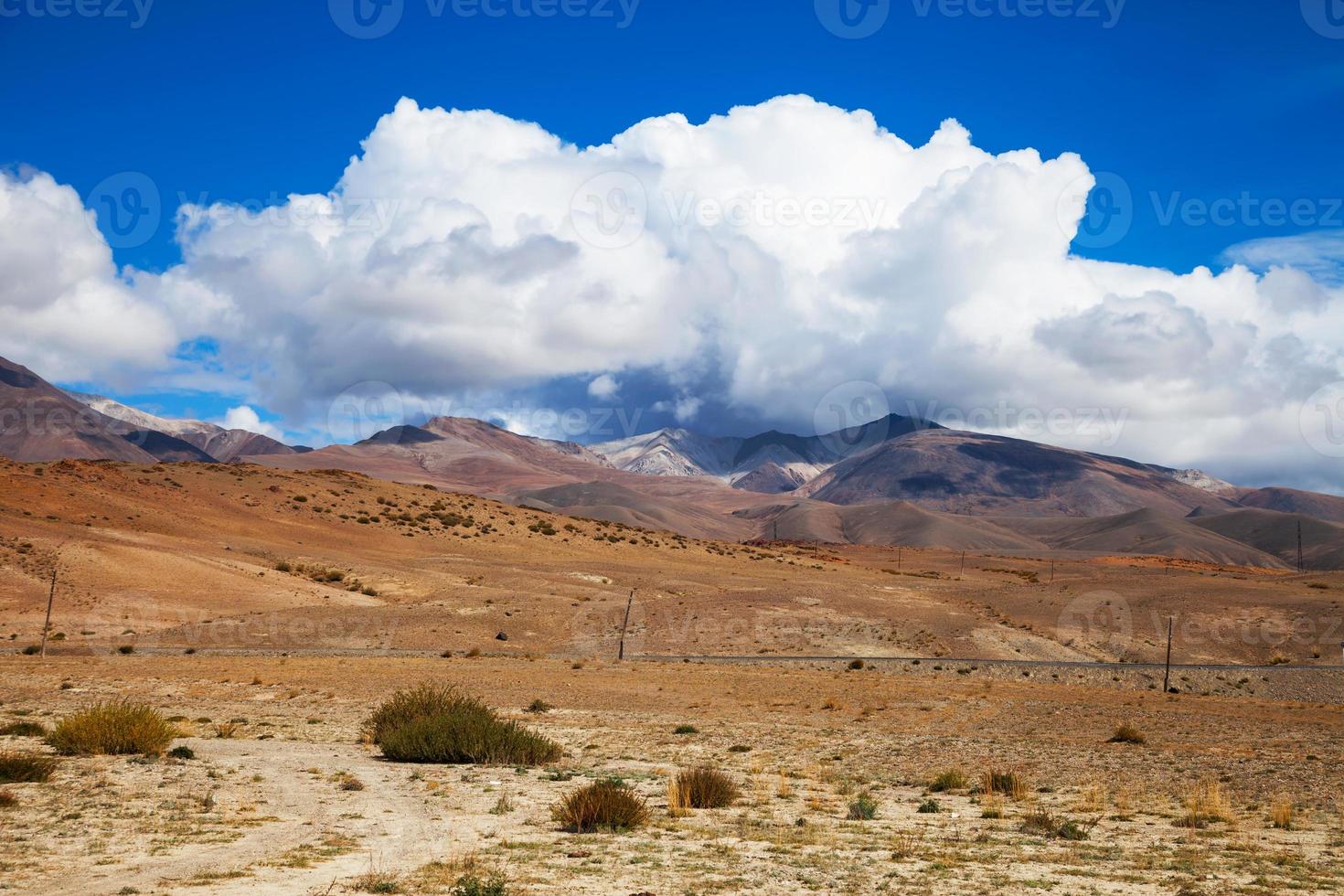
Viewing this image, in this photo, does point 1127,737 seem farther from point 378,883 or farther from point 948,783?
point 378,883

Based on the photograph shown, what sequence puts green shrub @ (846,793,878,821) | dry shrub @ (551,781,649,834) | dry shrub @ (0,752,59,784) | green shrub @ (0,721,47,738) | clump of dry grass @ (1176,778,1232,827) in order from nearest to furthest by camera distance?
dry shrub @ (551,781,649,834) → dry shrub @ (0,752,59,784) → green shrub @ (846,793,878,821) → clump of dry grass @ (1176,778,1232,827) → green shrub @ (0,721,47,738)

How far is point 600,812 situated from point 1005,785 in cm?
881

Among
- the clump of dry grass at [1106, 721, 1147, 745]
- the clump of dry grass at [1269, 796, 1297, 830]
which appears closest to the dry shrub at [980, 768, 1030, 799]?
the clump of dry grass at [1269, 796, 1297, 830]

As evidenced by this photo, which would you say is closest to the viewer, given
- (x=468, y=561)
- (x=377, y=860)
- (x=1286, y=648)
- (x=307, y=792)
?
(x=377, y=860)

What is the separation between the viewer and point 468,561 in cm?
8156

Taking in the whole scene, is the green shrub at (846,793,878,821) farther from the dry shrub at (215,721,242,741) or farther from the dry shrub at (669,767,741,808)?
the dry shrub at (215,721,242,741)

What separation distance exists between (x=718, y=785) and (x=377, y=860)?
657cm

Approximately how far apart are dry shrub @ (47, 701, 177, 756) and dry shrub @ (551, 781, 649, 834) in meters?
9.37

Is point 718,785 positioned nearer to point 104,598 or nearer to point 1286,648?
point 104,598

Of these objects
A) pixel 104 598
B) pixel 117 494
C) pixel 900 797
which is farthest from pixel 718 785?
pixel 117 494

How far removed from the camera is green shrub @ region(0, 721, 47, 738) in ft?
71.2

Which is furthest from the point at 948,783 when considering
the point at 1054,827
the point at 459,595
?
the point at 459,595

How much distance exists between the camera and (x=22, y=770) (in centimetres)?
1623

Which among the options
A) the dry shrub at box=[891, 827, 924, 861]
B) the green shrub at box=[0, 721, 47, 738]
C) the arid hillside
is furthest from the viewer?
the arid hillside
